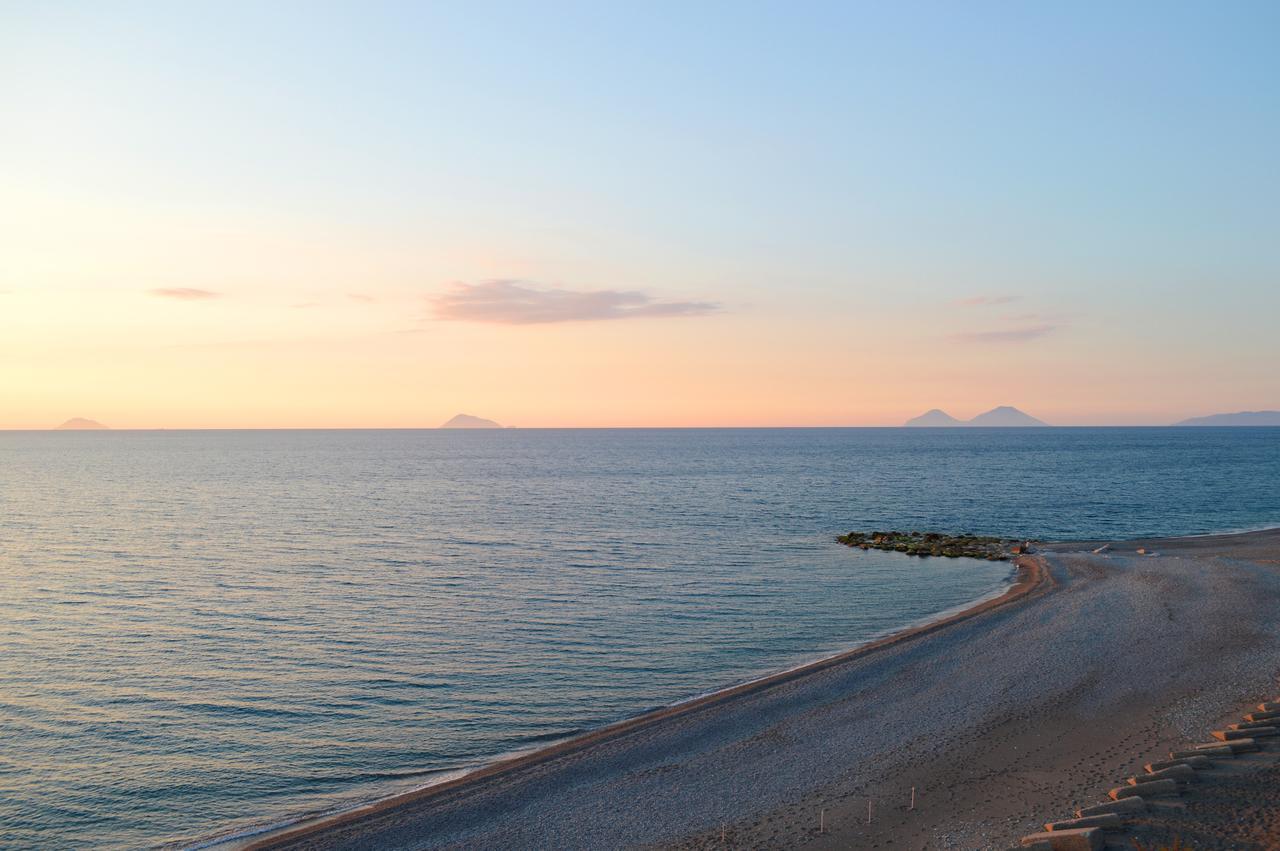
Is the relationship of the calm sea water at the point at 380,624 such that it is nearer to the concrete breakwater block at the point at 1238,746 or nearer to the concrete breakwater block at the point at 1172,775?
the concrete breakwater block at the point at 1172,775

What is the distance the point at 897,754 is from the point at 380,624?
28.1m

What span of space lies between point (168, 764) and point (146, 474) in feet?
588

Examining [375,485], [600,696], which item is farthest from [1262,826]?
[375,485]

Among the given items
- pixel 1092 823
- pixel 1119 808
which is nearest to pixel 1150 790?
pixel 1119 808

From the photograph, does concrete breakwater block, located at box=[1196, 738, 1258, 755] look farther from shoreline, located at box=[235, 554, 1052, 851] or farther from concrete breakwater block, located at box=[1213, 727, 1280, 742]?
shoreline, located at box=[235, 554, 1052, 851]

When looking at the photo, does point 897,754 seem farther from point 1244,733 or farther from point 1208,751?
point 1244,733

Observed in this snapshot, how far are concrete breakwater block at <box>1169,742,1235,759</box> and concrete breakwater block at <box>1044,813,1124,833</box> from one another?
5476 millimetres

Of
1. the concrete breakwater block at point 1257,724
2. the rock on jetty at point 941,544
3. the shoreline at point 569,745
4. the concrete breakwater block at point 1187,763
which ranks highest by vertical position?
the concrete breakwater block at point 1257,724

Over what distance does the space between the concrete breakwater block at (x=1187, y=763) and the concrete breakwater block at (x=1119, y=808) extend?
2.98 metres

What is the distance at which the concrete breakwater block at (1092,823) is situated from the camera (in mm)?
18094

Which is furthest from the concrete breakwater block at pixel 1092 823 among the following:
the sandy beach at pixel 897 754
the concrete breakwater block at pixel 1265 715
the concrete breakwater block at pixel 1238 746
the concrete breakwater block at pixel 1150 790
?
the concrete breakwater block at pixel 1265 715

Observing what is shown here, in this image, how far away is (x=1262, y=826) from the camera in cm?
1838

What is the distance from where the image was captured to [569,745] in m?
27.4

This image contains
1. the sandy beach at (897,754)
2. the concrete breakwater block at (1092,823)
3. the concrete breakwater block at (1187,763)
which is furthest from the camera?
the concrete breakwater block at (1187,763)
